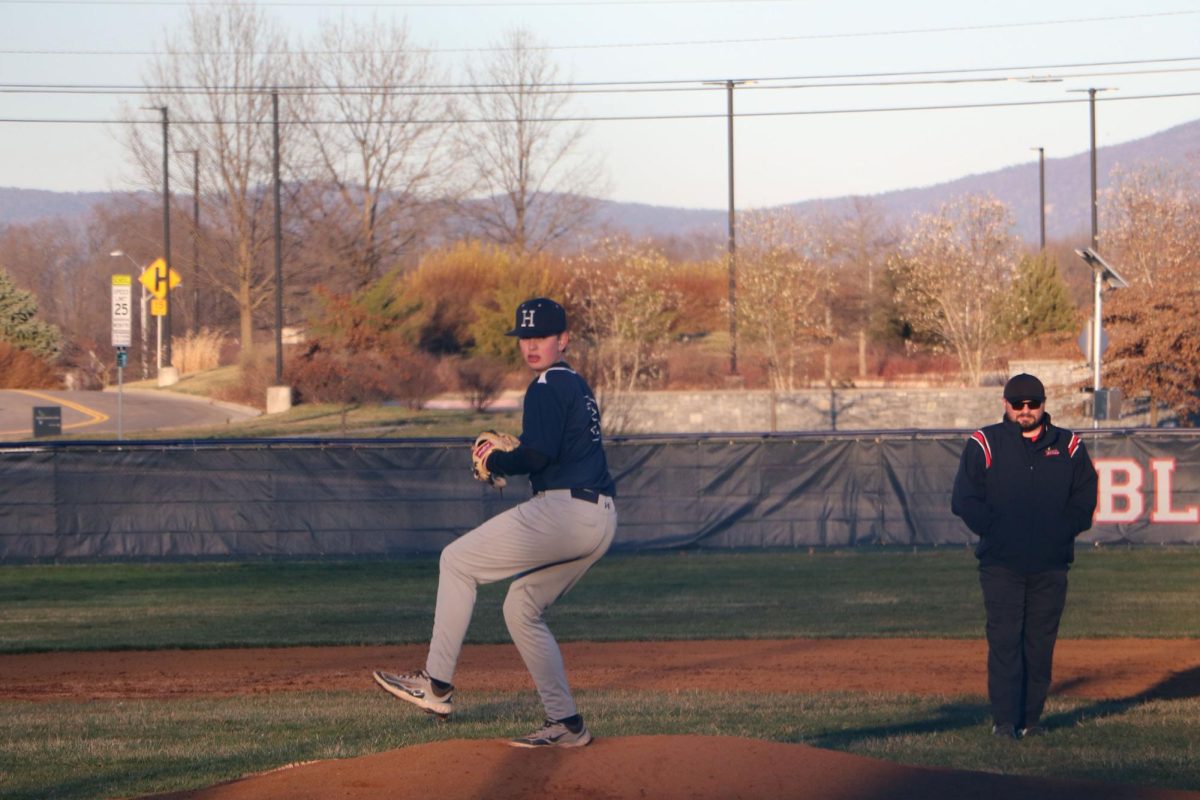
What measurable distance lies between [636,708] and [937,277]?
128 feet

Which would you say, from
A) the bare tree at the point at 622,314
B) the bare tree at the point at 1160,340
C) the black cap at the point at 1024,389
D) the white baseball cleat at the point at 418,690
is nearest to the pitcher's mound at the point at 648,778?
the white baseball cleat at the point at 418,690

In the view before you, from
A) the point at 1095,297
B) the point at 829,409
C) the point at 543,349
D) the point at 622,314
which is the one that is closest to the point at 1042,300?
the point at 622,314

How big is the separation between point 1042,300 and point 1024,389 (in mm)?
47290

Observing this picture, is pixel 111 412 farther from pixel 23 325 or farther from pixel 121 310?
pixel 121 310

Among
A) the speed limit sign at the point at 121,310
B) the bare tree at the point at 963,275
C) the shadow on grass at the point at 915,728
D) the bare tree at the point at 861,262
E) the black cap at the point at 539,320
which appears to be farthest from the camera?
the bare tree at the point at 861,262

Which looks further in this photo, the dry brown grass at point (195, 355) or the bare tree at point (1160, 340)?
the dry brown grass at point (195, 355)

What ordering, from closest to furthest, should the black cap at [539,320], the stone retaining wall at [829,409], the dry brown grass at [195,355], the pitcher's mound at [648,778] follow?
the pitcher's mound at [648,778]
the black cap at [539,320]
the stone retaining wall at [829,409]
the dry brown grass at [195,355]

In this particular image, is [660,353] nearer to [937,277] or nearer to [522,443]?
[937,277]

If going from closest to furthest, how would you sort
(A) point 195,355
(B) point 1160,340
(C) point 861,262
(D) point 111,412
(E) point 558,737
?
1. (E) point 558,737
2. (B) point 1160,340
3. (D) point 111,412
4. (A) point 195,355
5. (C) point 861,262

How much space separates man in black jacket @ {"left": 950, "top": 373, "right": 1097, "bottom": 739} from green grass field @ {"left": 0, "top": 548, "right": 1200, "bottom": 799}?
0.36 m

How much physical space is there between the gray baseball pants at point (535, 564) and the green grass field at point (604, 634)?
94cm

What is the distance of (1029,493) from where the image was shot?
7312 millimetres

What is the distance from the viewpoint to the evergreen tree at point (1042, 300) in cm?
5078

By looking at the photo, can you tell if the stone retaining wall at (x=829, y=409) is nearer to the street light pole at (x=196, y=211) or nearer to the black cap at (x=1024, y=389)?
the black cap at (x=1024, y=389)
